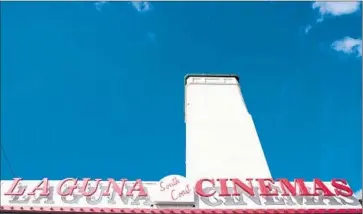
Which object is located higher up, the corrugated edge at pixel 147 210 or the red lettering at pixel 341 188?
the red lettering at pixel 341 188

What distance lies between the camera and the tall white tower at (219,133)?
17.5m

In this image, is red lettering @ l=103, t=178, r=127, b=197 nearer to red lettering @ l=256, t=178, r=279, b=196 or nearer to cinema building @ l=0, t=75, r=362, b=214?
cinema building @ l=0, t=75, r=362, b=214

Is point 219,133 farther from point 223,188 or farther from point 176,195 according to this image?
point 176,195

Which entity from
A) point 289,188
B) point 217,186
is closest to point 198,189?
point 217,186

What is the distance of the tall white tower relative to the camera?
17531 mm

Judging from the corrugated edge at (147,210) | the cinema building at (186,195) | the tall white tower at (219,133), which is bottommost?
the corrugated edge at (147,210)

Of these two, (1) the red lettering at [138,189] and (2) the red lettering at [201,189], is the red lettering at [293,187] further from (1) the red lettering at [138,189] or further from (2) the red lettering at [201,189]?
(1) the red lettering at [138,189]

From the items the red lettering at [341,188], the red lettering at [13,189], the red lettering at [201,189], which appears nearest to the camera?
the red lettering at [201,189]

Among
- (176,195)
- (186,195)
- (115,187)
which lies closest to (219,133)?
(186,195)

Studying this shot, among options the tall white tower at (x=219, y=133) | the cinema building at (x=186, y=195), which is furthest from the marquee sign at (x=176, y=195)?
the tall white tower at (x=219, y=133)

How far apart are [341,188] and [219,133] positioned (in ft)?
21.3

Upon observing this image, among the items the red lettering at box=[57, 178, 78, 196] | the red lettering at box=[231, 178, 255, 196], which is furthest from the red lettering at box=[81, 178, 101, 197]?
the red lettering at box=[231, 178, 255, 196]

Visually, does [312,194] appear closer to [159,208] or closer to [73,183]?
[159,208]

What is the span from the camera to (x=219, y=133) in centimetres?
1941
